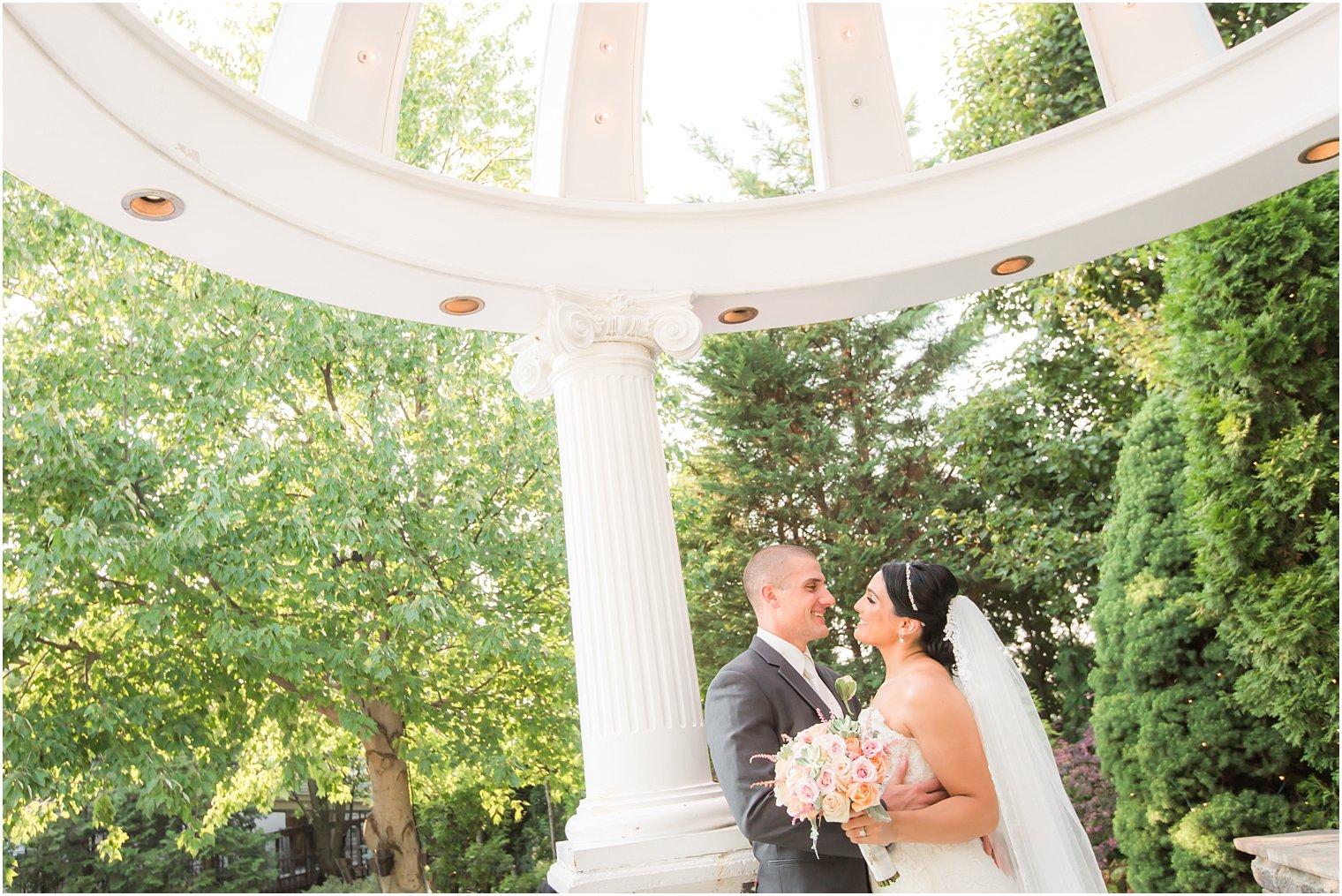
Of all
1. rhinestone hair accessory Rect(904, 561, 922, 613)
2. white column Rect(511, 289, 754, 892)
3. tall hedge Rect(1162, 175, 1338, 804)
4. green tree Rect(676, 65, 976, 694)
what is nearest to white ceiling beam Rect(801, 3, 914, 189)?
white column Rect(511, 289, 754, 892)

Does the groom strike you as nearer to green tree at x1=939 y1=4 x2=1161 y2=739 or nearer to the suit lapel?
the suit lapel

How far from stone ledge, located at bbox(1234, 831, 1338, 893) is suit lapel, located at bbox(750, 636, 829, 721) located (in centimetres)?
429

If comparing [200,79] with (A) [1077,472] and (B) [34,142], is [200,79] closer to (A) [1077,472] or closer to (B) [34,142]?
(B) [34,142]

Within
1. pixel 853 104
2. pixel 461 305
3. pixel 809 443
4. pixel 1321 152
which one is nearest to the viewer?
pixel 1321 152

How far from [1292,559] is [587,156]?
7.12m

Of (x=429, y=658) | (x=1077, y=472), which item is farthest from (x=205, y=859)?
(x=1077, y=472)

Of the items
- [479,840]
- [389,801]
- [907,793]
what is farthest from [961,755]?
[479,840]

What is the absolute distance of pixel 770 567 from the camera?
6082mm

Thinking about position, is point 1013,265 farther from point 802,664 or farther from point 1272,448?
point 1272,448

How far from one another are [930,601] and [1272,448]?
5.28 meters

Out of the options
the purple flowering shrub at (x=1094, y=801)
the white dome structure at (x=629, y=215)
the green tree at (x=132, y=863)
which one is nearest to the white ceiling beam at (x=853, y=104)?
the white dome structure at (x=629, y=215)

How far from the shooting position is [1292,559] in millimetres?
9438

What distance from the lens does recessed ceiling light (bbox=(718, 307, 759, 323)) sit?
766cm

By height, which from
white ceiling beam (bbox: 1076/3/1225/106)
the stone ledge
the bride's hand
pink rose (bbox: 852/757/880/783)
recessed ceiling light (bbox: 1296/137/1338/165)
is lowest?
the stone ledge
